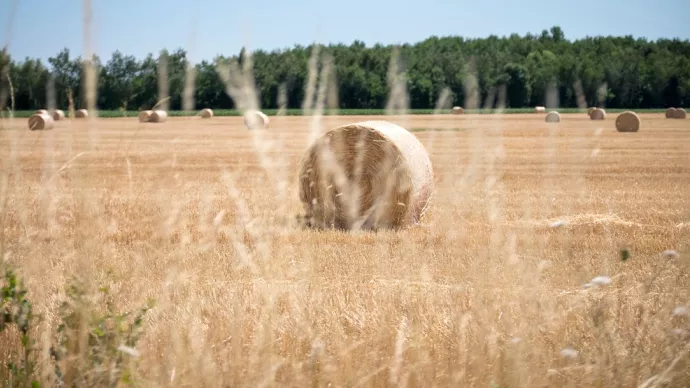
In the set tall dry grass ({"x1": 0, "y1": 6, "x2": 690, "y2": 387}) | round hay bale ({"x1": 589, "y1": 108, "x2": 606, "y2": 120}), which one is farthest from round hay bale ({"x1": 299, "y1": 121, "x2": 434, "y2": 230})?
round hay bale ({"x1": 589, "y1": 108, "x2": 606, "y2": 120})

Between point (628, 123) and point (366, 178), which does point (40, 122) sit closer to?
point (628, 123)

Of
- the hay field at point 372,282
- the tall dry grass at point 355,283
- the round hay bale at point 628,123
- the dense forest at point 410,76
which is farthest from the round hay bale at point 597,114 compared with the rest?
the tall dry grass at point 355,283

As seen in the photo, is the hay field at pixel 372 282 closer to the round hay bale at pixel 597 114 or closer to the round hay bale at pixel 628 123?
the round hay bale at pixel 628 123

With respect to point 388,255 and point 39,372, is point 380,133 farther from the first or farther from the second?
point 39,372

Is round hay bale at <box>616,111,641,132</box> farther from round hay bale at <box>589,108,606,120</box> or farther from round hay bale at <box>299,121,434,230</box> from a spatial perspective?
round hay bale at <box>299,121,434,230</box>

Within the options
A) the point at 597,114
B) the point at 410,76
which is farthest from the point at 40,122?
the point at 597,114

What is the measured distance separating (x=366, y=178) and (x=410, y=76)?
132 ft

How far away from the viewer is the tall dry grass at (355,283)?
314 cm

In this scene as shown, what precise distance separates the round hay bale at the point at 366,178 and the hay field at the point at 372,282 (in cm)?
43

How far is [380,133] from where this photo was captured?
892cm

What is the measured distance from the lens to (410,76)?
48375 millimetres

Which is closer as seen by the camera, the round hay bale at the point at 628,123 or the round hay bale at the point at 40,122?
the round hay bale at the point at 40,122

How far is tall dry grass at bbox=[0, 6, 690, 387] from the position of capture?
3.14m

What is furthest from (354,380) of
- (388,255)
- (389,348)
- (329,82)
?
(388,255)
